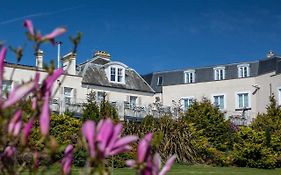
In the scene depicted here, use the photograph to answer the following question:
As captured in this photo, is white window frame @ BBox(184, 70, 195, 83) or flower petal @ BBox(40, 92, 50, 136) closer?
flower petal @ BBox(40, 92, 50, 136)

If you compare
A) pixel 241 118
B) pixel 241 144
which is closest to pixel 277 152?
pixel 241 144

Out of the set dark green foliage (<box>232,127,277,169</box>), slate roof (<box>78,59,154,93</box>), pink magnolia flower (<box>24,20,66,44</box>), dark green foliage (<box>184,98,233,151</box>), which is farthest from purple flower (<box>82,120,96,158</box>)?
slate roof (<box>78,59,154,93</box>)

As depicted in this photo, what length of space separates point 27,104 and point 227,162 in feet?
67.3

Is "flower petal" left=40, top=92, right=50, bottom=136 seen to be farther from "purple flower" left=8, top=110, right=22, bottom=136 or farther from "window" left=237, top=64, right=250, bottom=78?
"window" left=237, top=64, right=250, bottom=78

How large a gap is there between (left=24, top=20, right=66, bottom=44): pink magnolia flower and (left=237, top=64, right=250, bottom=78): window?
4373 centimetres

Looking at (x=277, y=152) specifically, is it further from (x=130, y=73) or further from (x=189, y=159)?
(x=130, y=73)

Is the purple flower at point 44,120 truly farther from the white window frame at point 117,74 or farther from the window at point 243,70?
the window at point 243,70

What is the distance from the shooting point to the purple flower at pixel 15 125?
1434mm

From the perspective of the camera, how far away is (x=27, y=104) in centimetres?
170

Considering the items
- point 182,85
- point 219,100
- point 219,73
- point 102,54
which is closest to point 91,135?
point 102,54

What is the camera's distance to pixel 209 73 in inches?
1827

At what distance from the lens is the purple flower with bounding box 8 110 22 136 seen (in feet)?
4.70

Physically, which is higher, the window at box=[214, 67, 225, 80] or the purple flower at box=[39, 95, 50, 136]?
the window at box=[214, 67, 225, 80]

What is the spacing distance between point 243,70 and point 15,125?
145 ft
